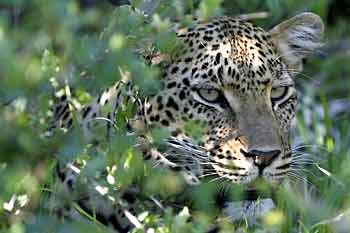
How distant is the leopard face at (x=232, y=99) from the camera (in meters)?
5.71

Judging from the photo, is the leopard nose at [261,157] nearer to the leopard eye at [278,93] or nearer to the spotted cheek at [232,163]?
the spotted cheek at [232,163]

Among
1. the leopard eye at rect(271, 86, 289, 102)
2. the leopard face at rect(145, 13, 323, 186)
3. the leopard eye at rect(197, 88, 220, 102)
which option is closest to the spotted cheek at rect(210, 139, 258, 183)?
the leopard face at rect(145, 13, 323, 186)

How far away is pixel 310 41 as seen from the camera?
21.9 ft

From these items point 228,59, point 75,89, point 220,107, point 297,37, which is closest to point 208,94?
point 220,107

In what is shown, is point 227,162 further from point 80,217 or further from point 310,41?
point 310,41

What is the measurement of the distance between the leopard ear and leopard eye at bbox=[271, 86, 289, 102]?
0.75 feet

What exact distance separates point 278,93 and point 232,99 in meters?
0.29

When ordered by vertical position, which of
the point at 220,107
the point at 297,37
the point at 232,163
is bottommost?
the point at 232,163

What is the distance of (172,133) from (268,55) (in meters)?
0.65

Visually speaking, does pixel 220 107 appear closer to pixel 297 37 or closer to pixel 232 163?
pixel 232 163

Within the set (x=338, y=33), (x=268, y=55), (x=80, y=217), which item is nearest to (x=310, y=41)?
(x=268, y=55)

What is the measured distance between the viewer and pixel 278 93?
6.16 metres

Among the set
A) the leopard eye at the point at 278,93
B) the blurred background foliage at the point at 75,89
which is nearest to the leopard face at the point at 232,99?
the leopard eye at the point at 278,93

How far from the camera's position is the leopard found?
5.70 metres
